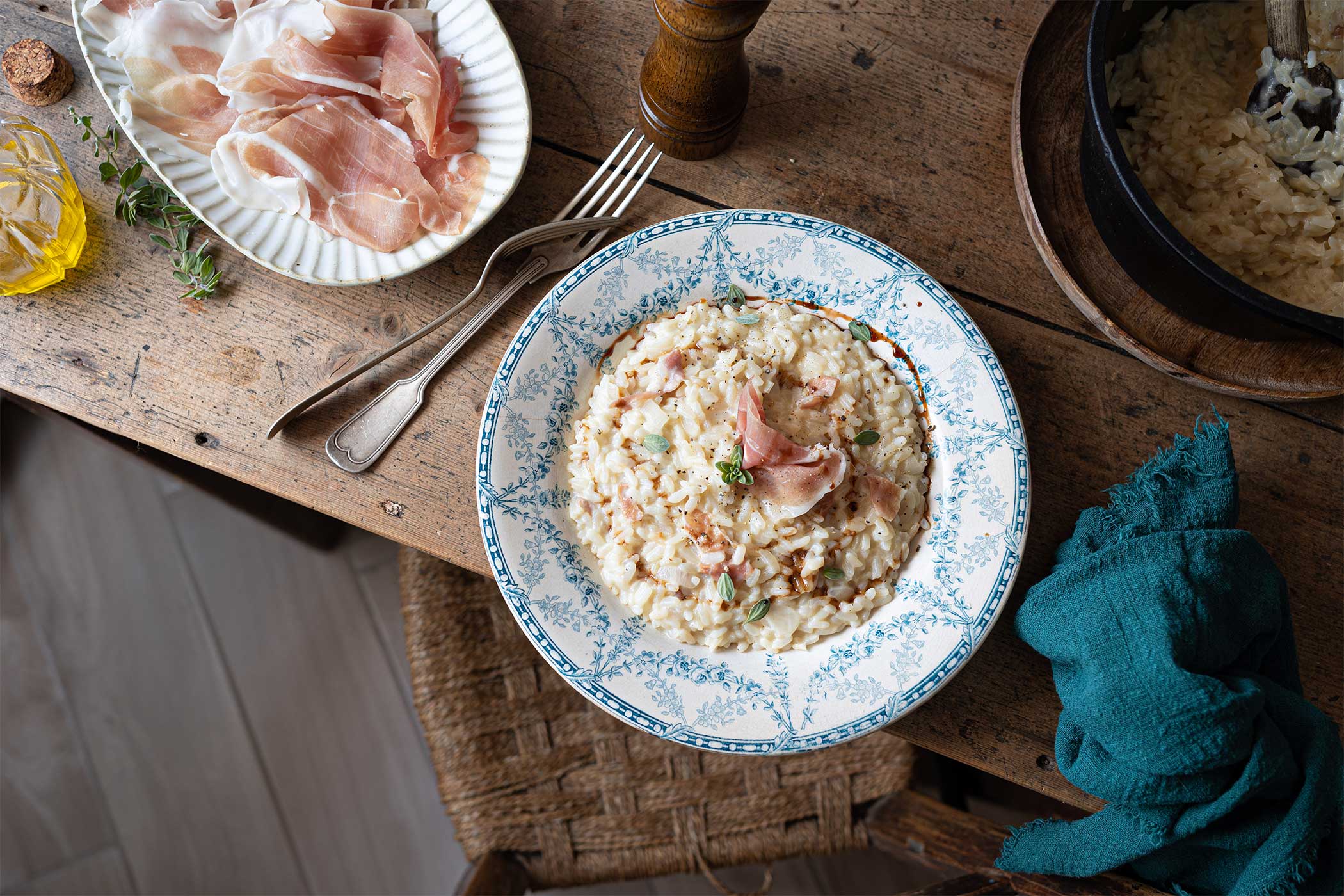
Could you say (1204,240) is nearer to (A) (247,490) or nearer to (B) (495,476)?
(B) (495,476)

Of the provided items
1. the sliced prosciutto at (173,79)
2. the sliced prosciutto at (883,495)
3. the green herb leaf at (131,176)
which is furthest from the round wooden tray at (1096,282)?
the green herb leaf at (131,176)

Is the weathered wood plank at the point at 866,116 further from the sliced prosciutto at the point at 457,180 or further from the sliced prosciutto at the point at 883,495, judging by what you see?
the sliced prosciutto at the point at 883,495

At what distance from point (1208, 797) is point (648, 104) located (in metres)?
1.69

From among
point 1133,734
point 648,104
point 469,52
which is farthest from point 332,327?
point 1133,734

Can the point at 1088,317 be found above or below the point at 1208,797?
above

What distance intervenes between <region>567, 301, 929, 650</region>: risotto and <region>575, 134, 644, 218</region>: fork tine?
350mm

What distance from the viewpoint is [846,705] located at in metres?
1.50

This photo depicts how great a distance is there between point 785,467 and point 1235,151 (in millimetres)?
1078

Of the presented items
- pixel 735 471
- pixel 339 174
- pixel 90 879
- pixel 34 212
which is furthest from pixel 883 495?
pixel 90 879

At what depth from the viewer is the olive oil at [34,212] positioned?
1659 mm

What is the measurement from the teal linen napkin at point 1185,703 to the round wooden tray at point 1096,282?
0.21 meters

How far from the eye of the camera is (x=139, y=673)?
2898mm

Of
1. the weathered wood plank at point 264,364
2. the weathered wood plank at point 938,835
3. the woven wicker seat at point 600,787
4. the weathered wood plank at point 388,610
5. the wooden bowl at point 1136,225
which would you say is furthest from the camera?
the weathered wood plank at point 388,610

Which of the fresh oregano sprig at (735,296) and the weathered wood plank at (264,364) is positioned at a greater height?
the fresh oregano sprig at (735,296)
